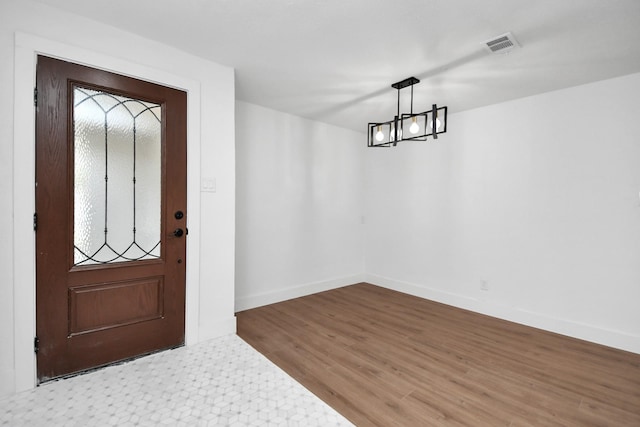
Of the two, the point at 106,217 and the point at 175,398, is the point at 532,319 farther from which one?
the point at 106,217

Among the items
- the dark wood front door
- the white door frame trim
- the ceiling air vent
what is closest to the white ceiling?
the ceiling air vent

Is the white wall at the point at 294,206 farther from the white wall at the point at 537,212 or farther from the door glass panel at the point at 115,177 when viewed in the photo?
the door glass panel at the point at 115,177

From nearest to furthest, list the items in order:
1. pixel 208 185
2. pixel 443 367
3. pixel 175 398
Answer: pixel 175 398 < pixel 443 367 < pixel 208 185

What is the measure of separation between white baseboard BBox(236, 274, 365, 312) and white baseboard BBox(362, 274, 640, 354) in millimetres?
790

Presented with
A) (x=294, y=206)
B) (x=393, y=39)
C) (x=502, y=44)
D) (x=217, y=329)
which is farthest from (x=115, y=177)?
(x=502, y=44)

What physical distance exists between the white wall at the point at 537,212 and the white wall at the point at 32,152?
9.42 feet

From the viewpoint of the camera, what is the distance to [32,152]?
204 centimetres

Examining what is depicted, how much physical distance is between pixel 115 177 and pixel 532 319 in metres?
4.47

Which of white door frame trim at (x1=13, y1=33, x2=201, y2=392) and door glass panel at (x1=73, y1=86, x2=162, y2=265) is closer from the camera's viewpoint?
white door frame trim at (x1=13, y1=33, x2=201, y2=392)

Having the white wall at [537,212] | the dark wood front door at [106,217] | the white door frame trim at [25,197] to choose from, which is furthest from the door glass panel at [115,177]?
the white wall at [537,212]

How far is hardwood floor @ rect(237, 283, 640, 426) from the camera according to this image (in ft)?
6.33

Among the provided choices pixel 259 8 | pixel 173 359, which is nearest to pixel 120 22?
pixel 259 8

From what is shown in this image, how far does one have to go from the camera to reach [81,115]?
88.1 inches

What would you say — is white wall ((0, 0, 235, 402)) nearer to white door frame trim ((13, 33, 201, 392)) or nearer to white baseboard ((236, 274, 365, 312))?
white door frame trim ((13, 33, 201, 392))
